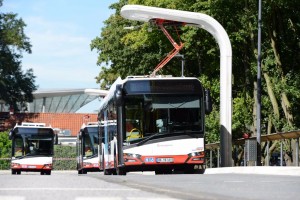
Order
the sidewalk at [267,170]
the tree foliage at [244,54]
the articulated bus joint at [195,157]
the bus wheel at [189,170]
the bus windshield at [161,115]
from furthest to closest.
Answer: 1. the tree foliage at [244,54]
2. the bus wheel at [189,170]
3. the articulated bus joint at [195,157]
4. the bus windshield at [161,115]
5. the sidewalk at [267,170]

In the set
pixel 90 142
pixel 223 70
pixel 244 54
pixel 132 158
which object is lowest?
pixel 132 158

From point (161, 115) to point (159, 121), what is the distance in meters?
0.18

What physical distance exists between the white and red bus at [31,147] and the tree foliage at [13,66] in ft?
127

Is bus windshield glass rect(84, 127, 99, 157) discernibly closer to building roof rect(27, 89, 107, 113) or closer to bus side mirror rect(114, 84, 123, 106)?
bus side mirror rect(114, 84, 123, 106)

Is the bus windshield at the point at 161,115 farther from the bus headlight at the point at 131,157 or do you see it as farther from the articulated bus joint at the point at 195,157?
the articulated bus joint at the point at 195,157

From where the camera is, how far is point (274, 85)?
4100 centimetres

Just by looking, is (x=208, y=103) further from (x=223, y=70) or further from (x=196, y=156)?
(x=223, y=70)

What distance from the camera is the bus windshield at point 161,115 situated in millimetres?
25766

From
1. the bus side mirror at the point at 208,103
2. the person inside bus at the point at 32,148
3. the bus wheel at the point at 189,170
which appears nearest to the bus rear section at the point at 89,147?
the person inside bus at the point at 32,148

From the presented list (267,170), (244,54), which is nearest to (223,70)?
(267,170)

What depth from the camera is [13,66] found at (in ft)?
295

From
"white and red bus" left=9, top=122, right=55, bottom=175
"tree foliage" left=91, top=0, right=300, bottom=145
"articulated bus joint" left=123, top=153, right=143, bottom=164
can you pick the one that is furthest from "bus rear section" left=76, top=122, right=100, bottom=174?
"articulated bus joint" left=123, top=153, right=143, bottom=164

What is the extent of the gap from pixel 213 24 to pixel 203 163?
324 inches

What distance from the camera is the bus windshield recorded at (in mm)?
25766
